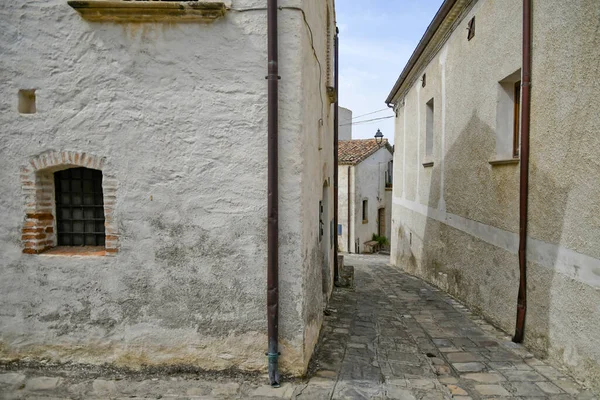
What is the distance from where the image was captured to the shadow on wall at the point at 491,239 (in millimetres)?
4473

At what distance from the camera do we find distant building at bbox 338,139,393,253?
21.1 m

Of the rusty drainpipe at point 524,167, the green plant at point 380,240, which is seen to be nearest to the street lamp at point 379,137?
the green plant at point 380,240

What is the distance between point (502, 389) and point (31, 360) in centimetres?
474

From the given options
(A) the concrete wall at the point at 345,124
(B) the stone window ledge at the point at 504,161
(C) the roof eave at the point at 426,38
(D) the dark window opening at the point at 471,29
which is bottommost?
(B) the stone window ledge at the point at 504,161

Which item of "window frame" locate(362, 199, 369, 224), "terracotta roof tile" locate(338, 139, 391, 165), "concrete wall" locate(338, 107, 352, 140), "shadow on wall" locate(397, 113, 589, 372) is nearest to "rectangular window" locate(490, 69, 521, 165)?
"shadow on wall" locate(397, 113, 589, 372)

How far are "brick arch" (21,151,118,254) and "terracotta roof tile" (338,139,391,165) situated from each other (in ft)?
57.4

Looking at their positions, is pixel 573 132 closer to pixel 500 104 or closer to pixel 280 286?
pixel 500 104

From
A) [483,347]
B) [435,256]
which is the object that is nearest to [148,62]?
[483,347]

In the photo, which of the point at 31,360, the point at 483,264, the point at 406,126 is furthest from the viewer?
the point at 406,126

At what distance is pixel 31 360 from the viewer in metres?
4.10

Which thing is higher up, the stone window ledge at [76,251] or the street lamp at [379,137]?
the street lamp at [379,137]

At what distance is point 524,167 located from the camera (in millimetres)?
→ 4840

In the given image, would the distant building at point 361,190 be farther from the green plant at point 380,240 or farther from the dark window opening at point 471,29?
the dark window opening at point 471,29

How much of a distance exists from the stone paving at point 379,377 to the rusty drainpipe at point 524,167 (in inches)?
20.2
